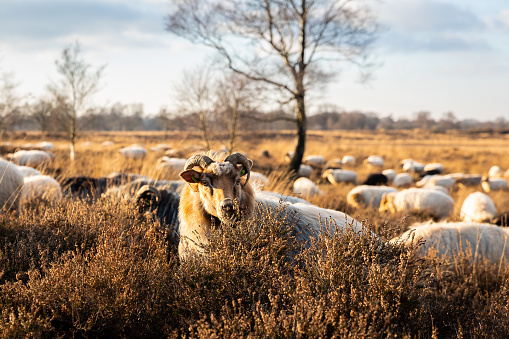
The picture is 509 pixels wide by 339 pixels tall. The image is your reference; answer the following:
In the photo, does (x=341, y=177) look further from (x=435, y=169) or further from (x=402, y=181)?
(x=435, y=169)

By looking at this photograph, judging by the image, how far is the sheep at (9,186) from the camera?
6.46 metres

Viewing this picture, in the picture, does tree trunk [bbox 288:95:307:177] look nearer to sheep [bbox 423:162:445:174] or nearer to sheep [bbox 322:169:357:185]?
sheep [bbox 322:169:357:185]

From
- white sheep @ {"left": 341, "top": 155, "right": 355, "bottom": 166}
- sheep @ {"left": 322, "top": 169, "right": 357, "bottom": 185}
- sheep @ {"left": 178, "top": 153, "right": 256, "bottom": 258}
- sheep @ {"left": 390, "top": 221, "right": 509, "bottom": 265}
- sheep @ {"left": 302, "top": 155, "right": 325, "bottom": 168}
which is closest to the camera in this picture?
sheep @ {"left": 178, "top": 153, "right": 256, "bottom": 258}

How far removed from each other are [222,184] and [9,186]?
4.87 metres

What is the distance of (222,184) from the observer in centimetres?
385

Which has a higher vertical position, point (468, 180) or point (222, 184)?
point (222, 184)

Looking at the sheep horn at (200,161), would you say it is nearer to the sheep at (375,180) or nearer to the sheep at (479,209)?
the sheep at (479,209)

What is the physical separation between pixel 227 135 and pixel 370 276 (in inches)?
612

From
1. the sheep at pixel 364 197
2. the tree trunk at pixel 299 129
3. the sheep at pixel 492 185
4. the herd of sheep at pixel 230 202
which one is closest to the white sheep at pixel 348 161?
the sheep at pixel 492 185

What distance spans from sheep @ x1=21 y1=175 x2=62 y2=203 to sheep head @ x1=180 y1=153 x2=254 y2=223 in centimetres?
424

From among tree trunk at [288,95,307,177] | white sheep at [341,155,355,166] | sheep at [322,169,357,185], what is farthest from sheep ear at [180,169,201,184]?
white sheep at [341,155,355,166]

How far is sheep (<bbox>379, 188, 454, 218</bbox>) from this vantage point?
10625 mm

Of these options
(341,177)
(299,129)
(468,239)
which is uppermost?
(299,129)

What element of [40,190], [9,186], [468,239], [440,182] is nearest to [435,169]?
[440,182]
